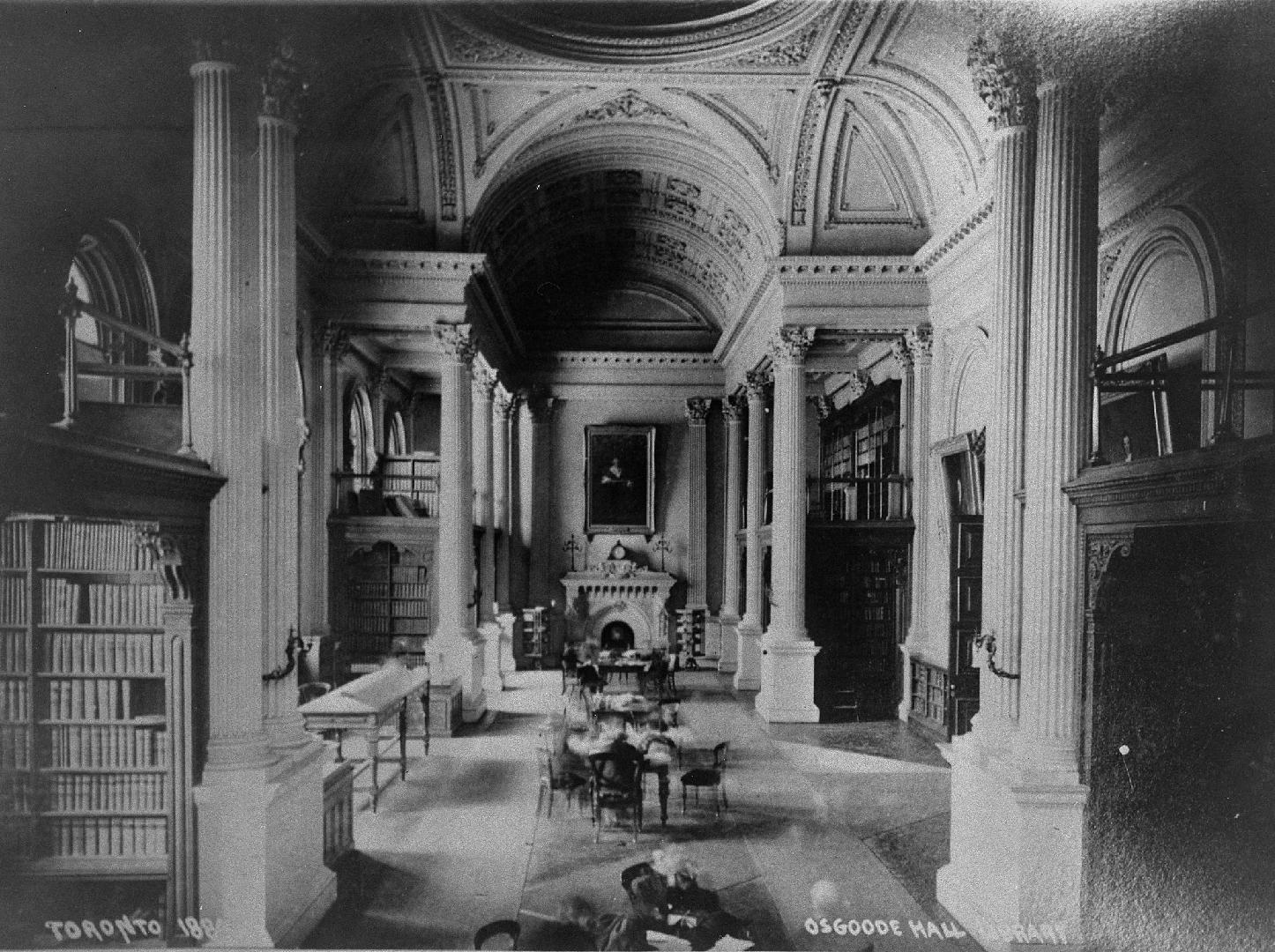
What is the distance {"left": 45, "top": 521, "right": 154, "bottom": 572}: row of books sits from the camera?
5.35 metres

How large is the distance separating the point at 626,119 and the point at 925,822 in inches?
354

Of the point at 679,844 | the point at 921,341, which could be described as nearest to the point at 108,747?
the point at 679,844

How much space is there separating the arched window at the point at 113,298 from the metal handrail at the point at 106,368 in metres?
2.04

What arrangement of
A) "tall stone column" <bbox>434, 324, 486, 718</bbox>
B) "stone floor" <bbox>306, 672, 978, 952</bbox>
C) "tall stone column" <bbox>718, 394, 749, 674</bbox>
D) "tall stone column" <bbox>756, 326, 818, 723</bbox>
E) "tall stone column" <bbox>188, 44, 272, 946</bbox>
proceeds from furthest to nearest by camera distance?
"tall stone column" <bbox>718, 394, 749, 674</bbox> → "tall stone column" <bbox>756, 326, 818, 723</bbox> → "tall stone column" <bbox>434, 324, 486, 718</bbox> → "stone floor" <bbox>306, 672, 978, 952</bbox> → "tall stone column" <bbox>188, 44, 272, 946</bbox>

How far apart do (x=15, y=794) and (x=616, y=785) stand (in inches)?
157

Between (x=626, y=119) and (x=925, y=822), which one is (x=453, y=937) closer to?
(x=925, y=822)

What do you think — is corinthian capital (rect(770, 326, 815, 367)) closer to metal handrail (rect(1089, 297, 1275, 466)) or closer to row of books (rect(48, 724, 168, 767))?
metal handrail (rect(1089, 297, 1275, 466))

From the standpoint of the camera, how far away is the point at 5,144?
194 inches

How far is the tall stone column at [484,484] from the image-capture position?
48.8ft

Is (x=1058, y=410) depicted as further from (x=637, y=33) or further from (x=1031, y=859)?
(x=637, y=33)

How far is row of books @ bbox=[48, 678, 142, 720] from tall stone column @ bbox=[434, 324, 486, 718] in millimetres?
6540

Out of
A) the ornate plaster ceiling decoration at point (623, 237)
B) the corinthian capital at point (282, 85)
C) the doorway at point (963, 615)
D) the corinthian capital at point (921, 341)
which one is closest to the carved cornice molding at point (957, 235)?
the corinthian capital at point (921, 341)

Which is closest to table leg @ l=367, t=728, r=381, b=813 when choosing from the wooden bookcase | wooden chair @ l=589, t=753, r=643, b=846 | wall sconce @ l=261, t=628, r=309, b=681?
wooden chair @ l=589, t=753, r=643, b=846

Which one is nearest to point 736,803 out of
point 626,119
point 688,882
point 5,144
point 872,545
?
point 688,882
